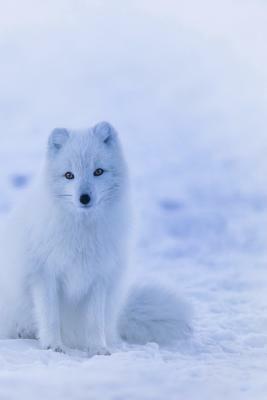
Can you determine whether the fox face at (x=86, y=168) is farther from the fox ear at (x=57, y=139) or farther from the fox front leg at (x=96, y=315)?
the fox front leg at (x=96, y=315)

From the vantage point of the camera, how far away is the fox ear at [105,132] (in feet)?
9.95

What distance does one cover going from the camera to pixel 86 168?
114 inches

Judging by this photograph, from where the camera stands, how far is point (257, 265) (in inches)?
201

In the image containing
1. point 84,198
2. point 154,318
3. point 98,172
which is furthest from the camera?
point 154,318

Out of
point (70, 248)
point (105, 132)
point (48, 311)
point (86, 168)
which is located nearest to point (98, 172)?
point (86, 168)

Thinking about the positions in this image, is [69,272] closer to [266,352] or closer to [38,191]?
[38,191]

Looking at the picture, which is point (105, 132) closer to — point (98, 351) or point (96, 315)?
point (96, 315)

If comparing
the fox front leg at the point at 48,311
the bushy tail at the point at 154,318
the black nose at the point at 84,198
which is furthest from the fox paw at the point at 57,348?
the black nose at the point at 84,198

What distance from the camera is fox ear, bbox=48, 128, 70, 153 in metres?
3.00

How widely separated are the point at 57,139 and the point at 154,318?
3.10 feet

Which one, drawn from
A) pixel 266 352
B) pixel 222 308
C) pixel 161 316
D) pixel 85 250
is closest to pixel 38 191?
pixel 85 250

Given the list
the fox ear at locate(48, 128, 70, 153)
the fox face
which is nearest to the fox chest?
the fox face

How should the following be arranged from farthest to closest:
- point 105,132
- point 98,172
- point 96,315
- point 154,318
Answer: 1. point 154,318
2. point 96,315
3. point 105,132
4. point 98,172

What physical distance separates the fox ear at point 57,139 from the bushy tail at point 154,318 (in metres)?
0.86
